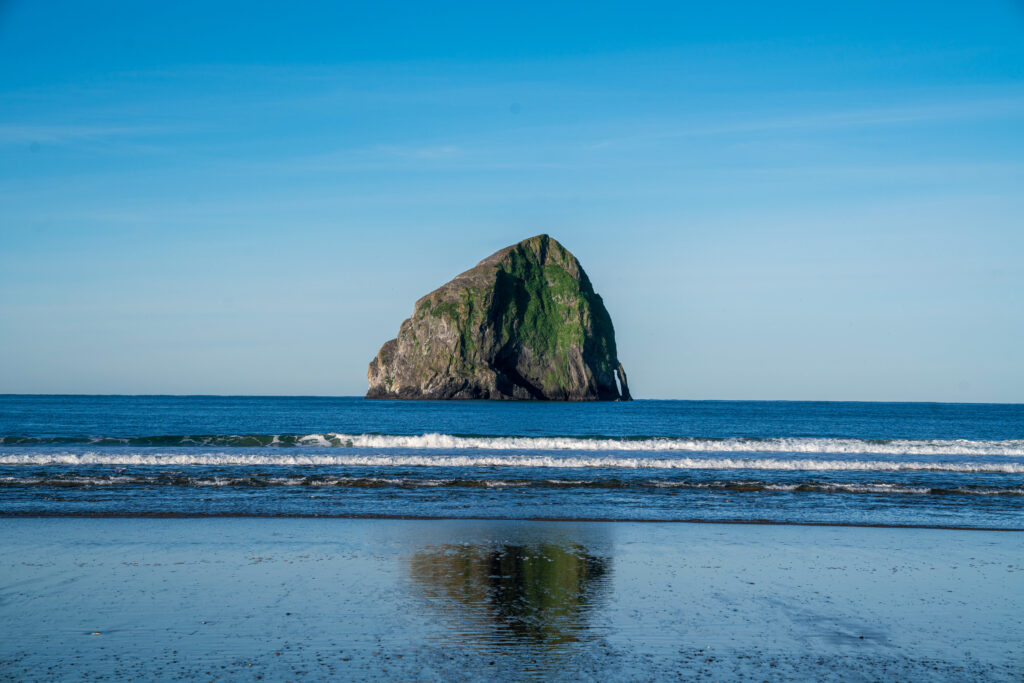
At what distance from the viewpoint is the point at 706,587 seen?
1005 cm

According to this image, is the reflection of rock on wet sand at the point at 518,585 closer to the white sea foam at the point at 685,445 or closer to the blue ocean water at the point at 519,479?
the blue ocean water at the point at 519,479

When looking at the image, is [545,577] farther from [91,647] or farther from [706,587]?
[91,647]

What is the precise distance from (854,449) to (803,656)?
96.6ft

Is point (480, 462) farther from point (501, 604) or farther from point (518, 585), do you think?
point (501, 604)

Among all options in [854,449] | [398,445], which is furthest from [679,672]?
[854,449]

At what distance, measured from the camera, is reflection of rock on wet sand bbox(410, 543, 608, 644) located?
27.3 feet

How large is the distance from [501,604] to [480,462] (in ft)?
57.2

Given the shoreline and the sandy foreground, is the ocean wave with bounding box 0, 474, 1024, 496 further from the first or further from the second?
the sandy foreground

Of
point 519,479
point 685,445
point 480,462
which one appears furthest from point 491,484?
point 685,445

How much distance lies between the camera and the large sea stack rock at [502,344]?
165 metres

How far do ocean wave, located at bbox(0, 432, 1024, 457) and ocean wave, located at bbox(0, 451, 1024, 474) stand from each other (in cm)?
496

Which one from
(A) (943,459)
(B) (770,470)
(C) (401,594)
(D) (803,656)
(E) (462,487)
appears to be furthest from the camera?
(A) (943,459)

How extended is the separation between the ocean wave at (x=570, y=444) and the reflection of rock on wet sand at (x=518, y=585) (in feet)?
65.3

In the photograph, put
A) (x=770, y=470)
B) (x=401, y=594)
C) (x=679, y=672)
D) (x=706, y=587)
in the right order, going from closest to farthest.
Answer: (x=679, y=672), (x=401, y=594), (x=706, y=587), (x=770, y=470)
